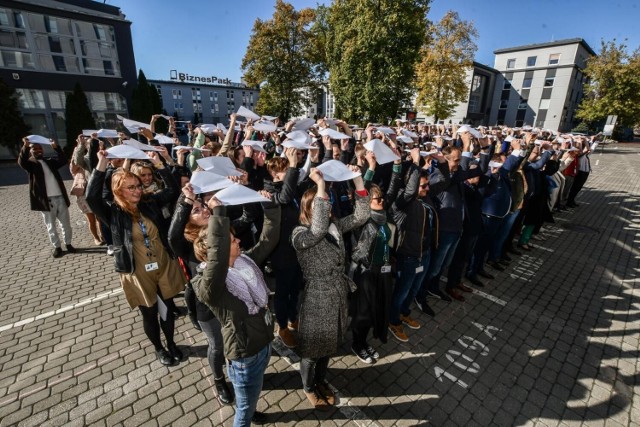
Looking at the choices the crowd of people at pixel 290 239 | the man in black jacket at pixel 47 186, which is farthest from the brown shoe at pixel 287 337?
the man in black jacket at pixel 47 186

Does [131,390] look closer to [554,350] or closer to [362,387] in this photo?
[362,387]

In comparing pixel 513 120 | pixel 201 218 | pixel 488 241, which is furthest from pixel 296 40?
pixel 513 120

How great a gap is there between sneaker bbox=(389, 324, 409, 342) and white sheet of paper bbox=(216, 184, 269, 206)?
3.23 meters

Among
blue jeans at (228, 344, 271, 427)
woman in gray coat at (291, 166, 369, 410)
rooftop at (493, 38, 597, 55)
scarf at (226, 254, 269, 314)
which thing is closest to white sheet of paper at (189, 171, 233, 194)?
scarf at (226, 254, 269, 314)

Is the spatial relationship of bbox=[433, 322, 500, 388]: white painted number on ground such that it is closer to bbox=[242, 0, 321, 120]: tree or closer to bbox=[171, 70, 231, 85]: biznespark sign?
bbox=[242, 0, 321, 120]: tree

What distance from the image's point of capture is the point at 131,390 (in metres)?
3.36

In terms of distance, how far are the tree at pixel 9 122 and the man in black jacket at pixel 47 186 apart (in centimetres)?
1874

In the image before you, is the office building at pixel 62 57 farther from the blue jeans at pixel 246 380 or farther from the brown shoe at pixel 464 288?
the brown shoe at pixel 464 288

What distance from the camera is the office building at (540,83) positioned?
46875 millimetres

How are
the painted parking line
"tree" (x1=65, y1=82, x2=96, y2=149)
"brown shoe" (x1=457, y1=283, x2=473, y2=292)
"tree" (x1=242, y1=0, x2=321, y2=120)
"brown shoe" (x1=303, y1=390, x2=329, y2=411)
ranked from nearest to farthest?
1. "brown shoe" (x1=303, y1=390, x2=329, y2=411)
2. the painted parking line
3. "brown shoe" (x1=457, y1=283, x2=473, y2=292)
4. "tree" (x1=65, y1=82, x2=96, y2=149)
5. "tree" (x1=242, y1=0, x2=321, y2=120)

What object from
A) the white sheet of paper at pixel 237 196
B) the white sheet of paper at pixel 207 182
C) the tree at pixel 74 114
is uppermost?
the tree at pixel 74 114

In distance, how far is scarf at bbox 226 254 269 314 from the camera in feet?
7.23

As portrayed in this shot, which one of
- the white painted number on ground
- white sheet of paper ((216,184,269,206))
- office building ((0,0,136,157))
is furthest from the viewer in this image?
office building ((0,0,136,157))

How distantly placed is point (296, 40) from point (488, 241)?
29.7 m
